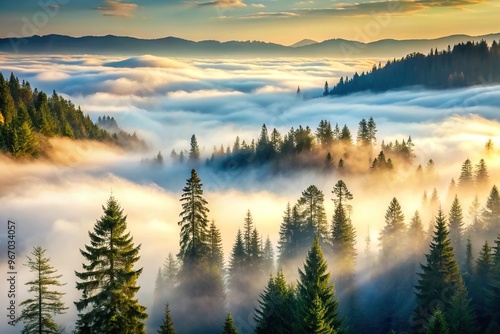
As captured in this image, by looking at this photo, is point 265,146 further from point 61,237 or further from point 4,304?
point 4,304

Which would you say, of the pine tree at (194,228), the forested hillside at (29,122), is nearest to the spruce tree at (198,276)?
the pine tree at (194,228)

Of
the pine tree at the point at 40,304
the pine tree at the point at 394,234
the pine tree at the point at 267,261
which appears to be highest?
the pine tree at the point at 40,304

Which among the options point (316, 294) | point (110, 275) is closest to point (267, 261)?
point (316, 294)

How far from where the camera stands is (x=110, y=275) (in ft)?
100.0

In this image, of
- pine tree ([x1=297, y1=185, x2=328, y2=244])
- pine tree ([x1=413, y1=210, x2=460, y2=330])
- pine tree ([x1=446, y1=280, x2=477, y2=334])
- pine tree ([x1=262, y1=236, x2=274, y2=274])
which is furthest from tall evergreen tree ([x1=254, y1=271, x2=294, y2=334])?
pine tree ([x1=262, y1=236, x2=274, y2=274])

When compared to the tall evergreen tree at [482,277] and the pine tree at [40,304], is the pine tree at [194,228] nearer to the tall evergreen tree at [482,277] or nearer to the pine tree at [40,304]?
the pine tree at [40,304]

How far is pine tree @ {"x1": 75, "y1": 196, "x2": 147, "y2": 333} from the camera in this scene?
1182 inches

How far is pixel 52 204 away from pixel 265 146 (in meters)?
75.9

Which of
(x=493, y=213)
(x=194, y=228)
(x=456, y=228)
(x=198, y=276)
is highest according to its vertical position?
(x=194, y=228)

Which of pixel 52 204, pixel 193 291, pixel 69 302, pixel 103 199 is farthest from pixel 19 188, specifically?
pixel 193 291

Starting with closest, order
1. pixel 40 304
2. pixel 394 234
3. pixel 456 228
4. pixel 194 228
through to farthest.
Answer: pixel 40 304, pixel 194 228, pixel 394 234, pixel 456 228

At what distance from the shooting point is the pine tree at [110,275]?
30016 millimetres

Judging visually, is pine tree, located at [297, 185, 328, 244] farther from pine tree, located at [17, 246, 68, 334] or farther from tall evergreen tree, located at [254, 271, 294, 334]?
pine tree, located at [17, 246, 68, 334]

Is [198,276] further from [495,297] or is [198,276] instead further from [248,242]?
[495,297]
